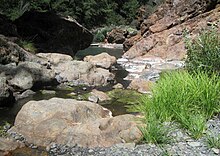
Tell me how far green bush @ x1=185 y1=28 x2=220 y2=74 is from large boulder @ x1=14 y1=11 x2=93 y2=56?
14007 mm

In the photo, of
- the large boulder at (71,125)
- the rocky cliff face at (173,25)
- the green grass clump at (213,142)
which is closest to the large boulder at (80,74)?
the rocky cliff face at (173,25)

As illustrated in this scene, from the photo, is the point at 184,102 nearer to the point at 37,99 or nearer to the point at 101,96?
the point at 101,96

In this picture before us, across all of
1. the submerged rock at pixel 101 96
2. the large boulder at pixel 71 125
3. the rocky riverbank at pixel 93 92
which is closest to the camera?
the rocky riverbank at pixel 93 92

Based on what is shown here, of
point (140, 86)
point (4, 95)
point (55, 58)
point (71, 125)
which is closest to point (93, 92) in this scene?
point (140, 86)

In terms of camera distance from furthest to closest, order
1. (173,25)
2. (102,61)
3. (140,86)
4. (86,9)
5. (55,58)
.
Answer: (86,9), (173,25), (102,61), (55,58), (140,86)

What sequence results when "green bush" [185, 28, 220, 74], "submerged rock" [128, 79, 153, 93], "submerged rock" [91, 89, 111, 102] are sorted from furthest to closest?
1. "submerged rock" [128, 79, 153, 93]
2. "submerged rock" [91, 89, 111, 102]
3. "green bush" [185, 28, 220, 74]

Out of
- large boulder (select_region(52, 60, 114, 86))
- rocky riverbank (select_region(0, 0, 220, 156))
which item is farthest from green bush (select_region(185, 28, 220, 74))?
large boulder (select_region(52, 60, 114, 86))

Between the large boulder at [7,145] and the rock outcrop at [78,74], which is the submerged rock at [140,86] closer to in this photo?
the rock outcrop at [78,74]

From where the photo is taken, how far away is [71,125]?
7.20 meters

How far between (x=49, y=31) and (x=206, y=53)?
16088mm

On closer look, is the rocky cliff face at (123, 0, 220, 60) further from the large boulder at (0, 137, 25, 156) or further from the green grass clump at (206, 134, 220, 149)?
the green grass clump at (206, 134, 220, 149)

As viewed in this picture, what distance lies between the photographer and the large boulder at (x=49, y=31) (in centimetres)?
2180

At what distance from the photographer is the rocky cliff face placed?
65.7 feet

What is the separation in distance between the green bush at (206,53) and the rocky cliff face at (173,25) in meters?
11.2
